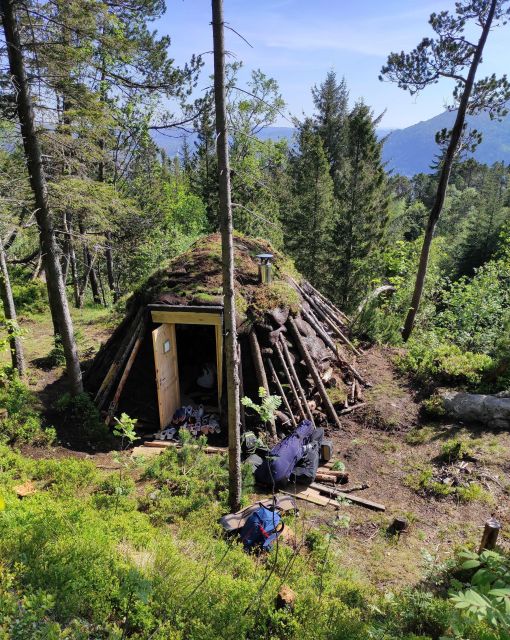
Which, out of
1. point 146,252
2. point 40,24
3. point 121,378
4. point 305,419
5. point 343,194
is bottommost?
point 305,419

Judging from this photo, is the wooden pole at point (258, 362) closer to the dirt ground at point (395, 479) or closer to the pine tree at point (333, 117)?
the dirt ground at point (395, 479)

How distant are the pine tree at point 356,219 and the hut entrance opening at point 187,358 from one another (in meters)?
11.8

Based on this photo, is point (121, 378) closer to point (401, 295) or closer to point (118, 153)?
point (401, 295)

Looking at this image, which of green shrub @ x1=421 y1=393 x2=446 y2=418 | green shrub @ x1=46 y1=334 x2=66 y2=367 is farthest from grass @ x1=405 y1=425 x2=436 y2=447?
green shrub @ x1=46 y1=334 x2=66 y2=367

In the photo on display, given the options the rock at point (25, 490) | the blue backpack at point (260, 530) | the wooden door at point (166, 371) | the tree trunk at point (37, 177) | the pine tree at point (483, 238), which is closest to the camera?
the blue backpack at point (260, 530)

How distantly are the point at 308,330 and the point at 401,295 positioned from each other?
293 inches

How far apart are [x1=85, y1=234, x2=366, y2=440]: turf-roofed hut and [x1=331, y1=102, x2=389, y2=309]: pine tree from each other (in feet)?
35.7

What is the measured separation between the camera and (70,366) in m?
9.71

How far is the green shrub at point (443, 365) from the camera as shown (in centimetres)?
1073

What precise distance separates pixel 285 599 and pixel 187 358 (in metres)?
8.39

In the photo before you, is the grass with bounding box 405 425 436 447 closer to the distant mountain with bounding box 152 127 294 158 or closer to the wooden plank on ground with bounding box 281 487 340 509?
the wooden plank on ground with bounding box 281 487 340 509

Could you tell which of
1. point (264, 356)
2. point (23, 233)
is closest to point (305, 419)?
point (264, 356)

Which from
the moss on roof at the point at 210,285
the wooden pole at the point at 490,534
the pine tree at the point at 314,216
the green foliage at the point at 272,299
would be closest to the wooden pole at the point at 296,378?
the green foliage at the point at 272,299

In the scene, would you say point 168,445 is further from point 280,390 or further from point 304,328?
point 304,328
